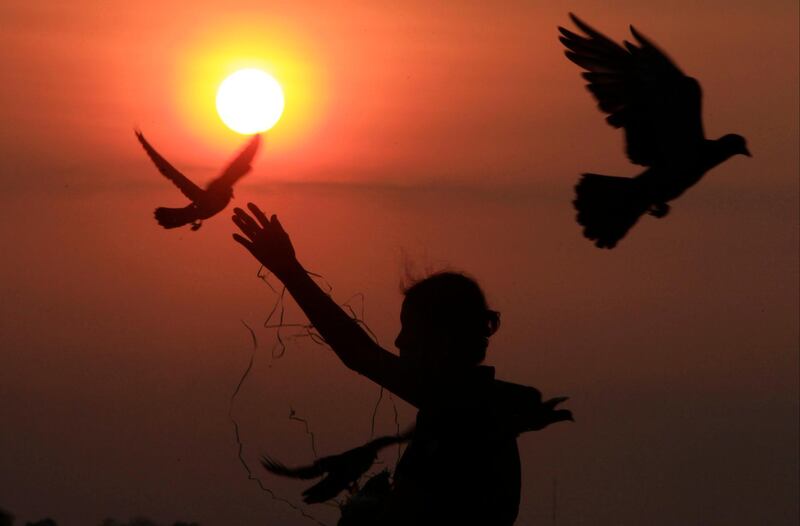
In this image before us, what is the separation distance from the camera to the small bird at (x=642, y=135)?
7.12 m

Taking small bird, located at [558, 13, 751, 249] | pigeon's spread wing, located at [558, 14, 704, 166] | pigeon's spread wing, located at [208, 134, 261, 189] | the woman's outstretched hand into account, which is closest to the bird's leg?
small bird, located at [558, 13, 751, 249]

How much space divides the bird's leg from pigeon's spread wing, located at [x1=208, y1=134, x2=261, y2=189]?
219cm

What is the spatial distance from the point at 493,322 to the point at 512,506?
55cm

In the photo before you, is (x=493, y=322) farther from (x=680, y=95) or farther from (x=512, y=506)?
(x=680, y=95)

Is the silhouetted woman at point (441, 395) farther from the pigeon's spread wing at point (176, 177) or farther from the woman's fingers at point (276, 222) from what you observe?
the pigeon's spread wing at point (176, 177)

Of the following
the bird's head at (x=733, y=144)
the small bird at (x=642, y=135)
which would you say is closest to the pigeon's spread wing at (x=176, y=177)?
the small bird at (x=642, y=135)

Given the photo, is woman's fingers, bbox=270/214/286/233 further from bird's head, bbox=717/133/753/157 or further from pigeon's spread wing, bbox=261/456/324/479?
bird's head, bbox=717/133/753/157

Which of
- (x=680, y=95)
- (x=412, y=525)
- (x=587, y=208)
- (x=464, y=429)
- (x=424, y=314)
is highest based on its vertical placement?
(x=680, y=95)

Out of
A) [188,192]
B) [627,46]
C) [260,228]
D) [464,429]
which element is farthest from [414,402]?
[627,46]

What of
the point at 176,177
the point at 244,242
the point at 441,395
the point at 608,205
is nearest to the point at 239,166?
the point at 176,177

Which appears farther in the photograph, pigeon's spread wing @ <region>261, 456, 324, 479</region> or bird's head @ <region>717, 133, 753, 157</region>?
bird's head @ <region>717, 133, 753, 157</region>

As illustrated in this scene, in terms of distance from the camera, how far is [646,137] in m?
7.22

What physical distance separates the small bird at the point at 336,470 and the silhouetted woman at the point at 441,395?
188 mm

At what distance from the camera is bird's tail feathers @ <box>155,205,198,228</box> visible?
5.74m
